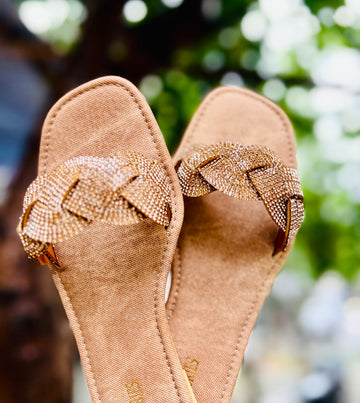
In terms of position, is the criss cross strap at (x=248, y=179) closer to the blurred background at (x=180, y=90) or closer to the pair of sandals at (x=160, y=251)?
the pair of sandals at (x=160, y=251)

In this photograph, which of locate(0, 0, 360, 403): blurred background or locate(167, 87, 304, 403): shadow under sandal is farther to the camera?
locate(0, 0, 360, 403): blurred background

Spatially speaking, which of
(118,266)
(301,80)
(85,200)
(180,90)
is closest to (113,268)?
(118,266)

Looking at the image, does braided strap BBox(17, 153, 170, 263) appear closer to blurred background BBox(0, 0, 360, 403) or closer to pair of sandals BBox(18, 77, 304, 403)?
pair of sandals BBox(18, 77, 304, 403)

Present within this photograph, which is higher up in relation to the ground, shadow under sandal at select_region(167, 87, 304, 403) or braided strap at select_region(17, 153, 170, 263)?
braided strap at select_region(17, 153, 170, 263)

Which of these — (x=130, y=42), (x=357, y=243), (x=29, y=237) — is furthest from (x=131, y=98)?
(x=357, y=243)

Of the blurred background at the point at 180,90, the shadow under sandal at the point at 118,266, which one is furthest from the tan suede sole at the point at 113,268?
the blurred background at the point at 180,90

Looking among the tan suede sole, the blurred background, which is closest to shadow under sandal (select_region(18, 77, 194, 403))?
the tan suede sole

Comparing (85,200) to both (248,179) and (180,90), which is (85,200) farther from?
(180,90)

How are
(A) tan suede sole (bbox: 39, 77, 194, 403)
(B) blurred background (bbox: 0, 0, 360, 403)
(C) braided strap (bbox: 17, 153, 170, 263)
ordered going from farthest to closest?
1. (B) blurred background (bbox: 0, 0, 360, 403)
2. (A) tan suede sole (bbox: 39, 77, 194, 403)
3. (C) braided strap (bbox: 17, 153, 170, 263)
